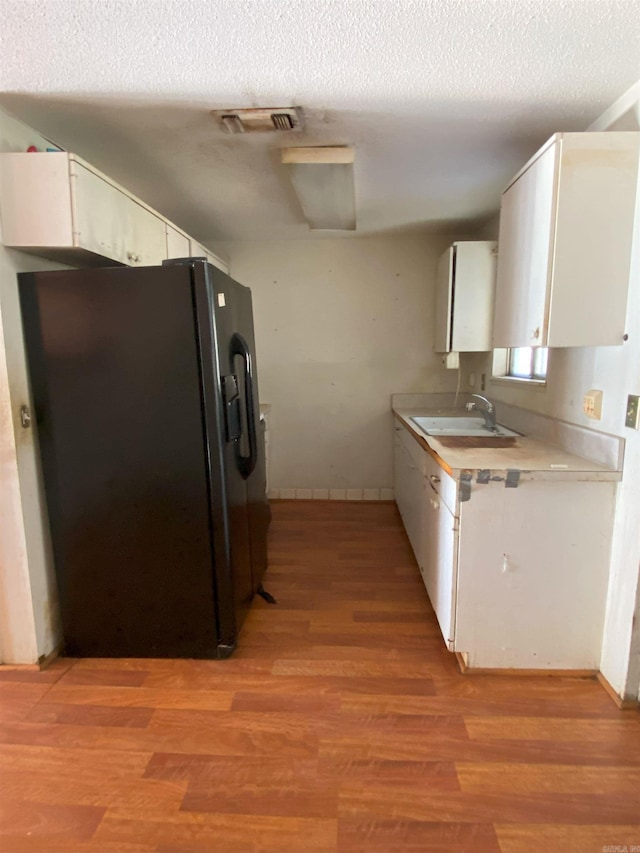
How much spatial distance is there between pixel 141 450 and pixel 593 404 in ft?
6.11

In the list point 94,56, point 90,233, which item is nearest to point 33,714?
point 90,233

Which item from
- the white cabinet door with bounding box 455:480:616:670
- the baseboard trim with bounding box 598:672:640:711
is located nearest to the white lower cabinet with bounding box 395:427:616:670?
the white cabinet door with bounding box 455:480:616:670

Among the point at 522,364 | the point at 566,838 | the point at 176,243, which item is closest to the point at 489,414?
the point at 522,364

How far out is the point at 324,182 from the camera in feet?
7.04

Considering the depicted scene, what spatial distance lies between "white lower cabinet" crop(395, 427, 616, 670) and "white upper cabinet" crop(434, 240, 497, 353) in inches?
58.6

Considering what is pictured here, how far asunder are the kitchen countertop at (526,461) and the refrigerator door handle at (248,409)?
2.85 ft

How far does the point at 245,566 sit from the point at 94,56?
203cm

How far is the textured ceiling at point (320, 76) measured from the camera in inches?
45.5

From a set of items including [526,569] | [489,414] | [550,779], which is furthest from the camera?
[489,414]

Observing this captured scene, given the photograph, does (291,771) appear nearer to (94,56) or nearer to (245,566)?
(245,566)

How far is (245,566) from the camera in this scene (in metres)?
2.02

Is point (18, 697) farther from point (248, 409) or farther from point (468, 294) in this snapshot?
point (468, 294)

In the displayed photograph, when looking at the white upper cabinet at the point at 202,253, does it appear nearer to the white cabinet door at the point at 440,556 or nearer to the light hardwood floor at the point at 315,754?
the white cabinet door at the point at 440,556

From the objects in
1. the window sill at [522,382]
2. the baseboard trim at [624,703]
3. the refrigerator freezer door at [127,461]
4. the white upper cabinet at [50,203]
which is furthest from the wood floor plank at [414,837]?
the white upper cabinet at [50,203]
